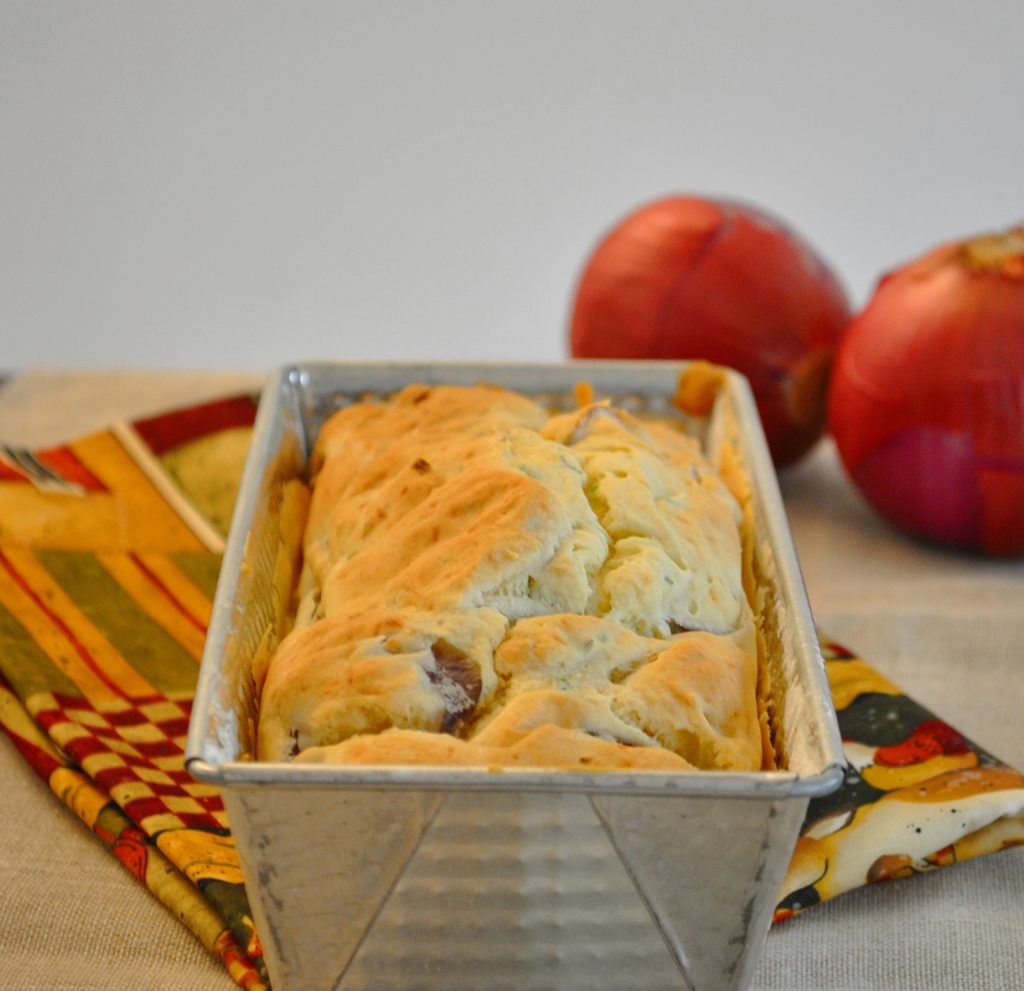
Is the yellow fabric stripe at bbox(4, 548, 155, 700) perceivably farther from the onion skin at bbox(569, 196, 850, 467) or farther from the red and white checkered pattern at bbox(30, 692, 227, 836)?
the onion skin at bbox(569, 196, 850, 467)

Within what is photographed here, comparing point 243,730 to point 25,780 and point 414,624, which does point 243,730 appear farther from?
point 25,780

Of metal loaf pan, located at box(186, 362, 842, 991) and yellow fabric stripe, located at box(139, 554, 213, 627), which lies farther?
yellow fabric stripe, located at box(139, 554, 213, 627)

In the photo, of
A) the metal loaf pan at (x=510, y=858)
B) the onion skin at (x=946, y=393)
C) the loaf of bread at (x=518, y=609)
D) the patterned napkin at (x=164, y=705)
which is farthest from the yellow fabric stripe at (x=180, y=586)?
the onion skin at (x=946, y=393)

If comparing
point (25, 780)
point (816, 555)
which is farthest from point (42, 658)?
point (816, 555)

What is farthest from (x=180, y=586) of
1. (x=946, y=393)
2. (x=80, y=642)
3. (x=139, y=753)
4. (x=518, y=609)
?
(x=946, y=393)

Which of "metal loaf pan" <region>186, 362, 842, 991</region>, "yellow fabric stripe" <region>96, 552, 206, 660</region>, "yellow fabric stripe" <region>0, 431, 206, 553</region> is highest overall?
"metal loaf pan" <region>186, 362, 842, 991</region>

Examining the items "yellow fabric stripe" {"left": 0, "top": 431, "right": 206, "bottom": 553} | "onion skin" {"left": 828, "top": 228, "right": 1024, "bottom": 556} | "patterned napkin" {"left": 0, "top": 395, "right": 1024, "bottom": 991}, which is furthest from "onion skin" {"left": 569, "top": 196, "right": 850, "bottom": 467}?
"yellow fabric stripe" {"left": 0, "top": 431, "right": 206, "bottom": 553}

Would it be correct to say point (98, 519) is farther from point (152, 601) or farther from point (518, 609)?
point (518, 609)

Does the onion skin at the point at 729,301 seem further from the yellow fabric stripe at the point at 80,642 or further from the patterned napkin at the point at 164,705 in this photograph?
the yellow fabric stripe at the point at 80,642
